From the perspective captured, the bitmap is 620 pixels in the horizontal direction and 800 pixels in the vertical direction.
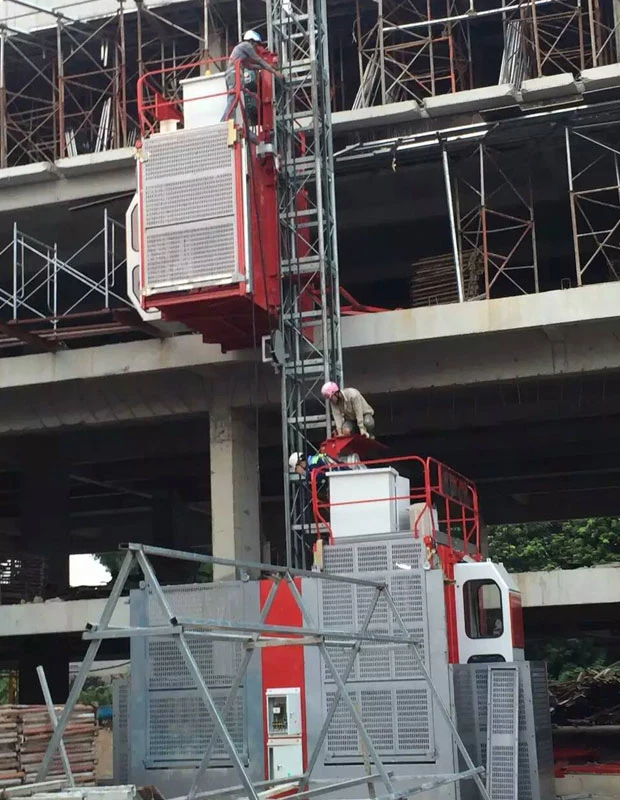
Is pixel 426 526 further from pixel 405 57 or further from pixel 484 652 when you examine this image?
pixel 405 57

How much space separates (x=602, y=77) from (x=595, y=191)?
7.56ft

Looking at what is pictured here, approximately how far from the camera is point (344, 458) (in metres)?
19.5

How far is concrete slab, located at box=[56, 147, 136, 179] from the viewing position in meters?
25.0

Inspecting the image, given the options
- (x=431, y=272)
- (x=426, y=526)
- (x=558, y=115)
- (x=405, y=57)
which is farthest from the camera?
(x=405, y=57)

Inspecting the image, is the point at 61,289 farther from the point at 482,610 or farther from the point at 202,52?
the point at 482,610

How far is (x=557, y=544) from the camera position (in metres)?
58.5

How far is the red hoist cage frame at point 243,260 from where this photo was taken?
21.1m

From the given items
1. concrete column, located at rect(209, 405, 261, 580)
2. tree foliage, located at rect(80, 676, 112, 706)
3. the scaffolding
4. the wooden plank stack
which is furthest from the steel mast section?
tree foliage, located at rect(80, 676, 112, 706)

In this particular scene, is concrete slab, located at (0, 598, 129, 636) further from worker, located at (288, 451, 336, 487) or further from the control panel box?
the control panel box

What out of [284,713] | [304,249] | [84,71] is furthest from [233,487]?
[84,71]

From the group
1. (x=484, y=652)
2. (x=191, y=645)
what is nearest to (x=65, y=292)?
(x=191, y=645)

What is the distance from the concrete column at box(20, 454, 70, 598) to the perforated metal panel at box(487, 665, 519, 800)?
18.8 meters

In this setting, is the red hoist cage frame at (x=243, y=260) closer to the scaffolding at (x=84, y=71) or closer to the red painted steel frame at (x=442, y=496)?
the red painted steel frame at (x=442, y=496)

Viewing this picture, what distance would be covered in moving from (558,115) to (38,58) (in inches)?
514
